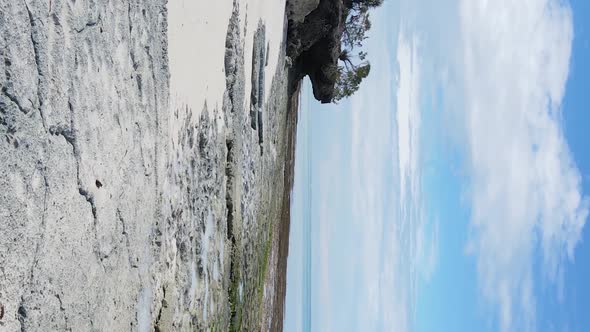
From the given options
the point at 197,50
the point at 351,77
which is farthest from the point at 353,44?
the point at 197,50

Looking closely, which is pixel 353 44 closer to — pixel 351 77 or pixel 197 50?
pixel 351 77

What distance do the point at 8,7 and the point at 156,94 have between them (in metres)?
1.48

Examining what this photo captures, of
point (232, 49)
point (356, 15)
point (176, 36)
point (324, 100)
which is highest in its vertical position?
point (356, 15)

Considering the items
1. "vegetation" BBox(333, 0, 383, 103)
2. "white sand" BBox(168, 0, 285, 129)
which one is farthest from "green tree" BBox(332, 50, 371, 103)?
"white sand" BBox(168, 0, 285, 129)

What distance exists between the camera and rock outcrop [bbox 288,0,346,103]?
391 inches

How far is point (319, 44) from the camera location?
10469 mm

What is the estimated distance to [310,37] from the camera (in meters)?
10.1

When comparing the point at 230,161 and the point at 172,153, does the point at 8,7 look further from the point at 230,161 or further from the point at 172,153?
the point at 230,161

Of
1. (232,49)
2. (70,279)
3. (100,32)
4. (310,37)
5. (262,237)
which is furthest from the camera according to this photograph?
(310,37)

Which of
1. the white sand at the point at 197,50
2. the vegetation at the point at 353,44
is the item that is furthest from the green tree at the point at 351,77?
the white sand at the point at 197,50

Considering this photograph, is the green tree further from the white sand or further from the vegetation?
the white sand

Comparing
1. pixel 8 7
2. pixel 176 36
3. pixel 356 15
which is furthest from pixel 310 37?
pixel 8 7

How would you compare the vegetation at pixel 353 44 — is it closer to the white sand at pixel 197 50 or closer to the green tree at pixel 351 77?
the green tree at pixel 351 77

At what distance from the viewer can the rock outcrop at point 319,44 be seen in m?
9.94
